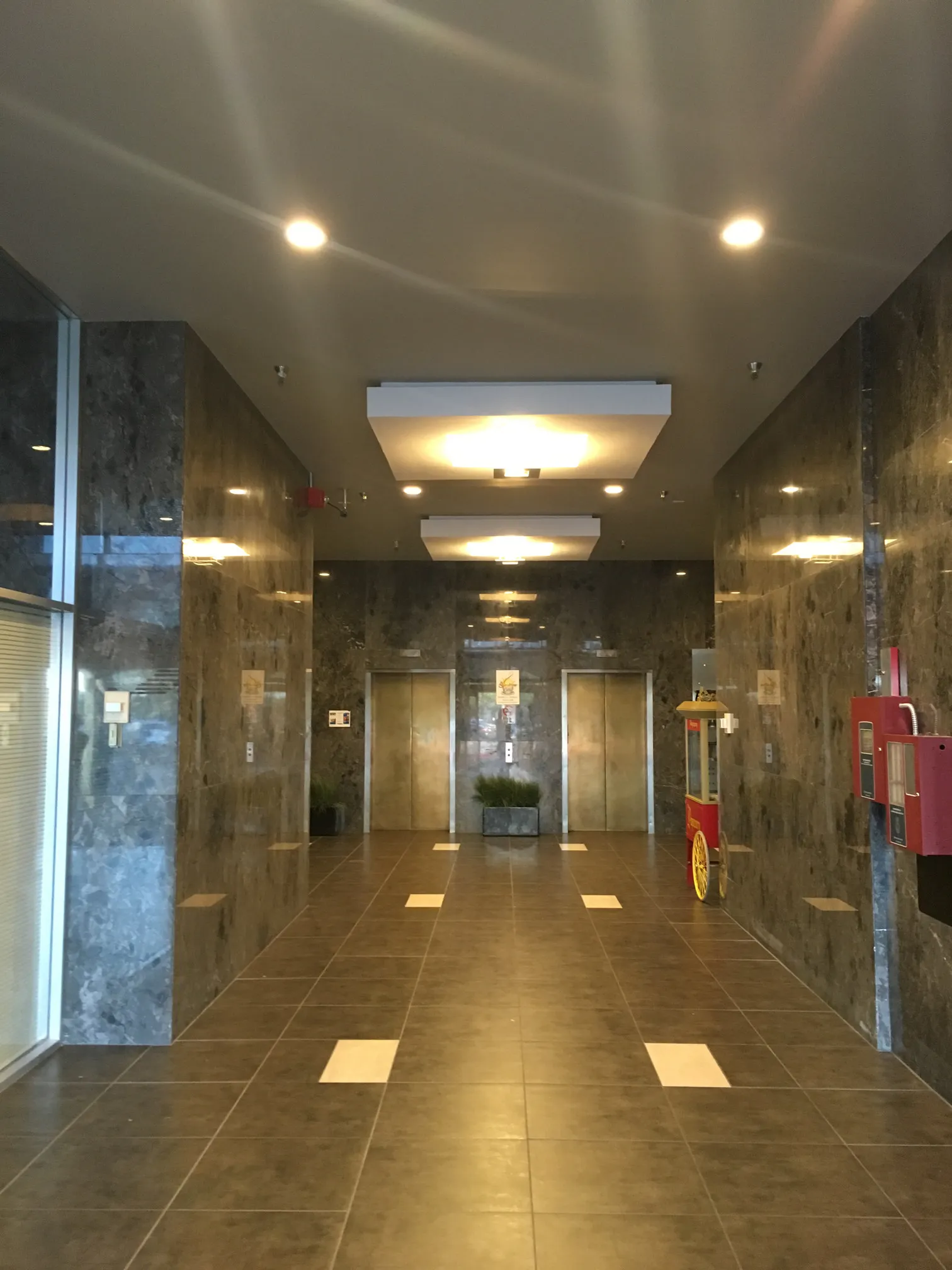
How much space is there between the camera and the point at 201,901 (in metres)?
5.19

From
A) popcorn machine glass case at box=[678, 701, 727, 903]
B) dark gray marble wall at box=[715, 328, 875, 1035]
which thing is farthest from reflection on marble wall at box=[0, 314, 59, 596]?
popcorn machine glass case at box=[678, 701, 727, 903]

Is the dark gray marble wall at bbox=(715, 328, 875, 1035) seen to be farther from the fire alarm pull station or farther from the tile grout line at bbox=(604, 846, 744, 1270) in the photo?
the tile grout line at bbox=(604, 846, 744, 1270)

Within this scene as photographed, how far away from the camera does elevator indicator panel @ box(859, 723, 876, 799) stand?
452 cm

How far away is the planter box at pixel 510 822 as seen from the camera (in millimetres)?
12492

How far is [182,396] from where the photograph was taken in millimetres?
4984

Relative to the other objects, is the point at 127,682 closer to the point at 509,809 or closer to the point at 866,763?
the point at 866,763

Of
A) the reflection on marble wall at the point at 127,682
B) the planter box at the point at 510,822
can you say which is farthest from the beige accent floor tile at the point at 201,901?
the planter box at the point at 510,822

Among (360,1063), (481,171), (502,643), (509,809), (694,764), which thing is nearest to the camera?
(481,171)

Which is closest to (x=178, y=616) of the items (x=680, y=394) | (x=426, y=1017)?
(x=426, y=1017)

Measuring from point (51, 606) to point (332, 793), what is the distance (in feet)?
28.1

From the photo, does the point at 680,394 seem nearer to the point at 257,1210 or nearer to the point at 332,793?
the point at 257,1210

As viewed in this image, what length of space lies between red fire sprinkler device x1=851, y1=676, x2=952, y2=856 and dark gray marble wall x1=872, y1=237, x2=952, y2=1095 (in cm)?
14

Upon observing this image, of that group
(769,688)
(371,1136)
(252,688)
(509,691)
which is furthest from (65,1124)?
(509,691)

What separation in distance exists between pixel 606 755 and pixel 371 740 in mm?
3412
